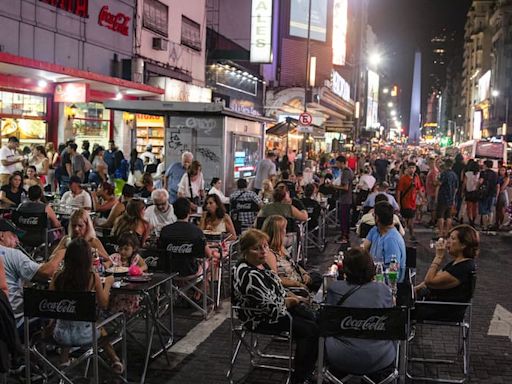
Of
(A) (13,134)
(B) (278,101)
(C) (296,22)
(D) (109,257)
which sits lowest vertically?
(D) (109,257)

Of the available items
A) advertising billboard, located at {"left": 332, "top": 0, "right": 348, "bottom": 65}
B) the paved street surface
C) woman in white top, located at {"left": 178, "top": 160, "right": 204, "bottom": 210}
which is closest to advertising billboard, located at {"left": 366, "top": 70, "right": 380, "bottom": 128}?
advertising billboard, located at {"left": 332, "top": 0, "right": 348, "bottom": 65}

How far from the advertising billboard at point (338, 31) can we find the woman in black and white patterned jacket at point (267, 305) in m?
63.7

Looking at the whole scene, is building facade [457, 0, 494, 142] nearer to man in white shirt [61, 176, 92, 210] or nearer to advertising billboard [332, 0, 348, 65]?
advertising billboard [332, 0, 348, 65]

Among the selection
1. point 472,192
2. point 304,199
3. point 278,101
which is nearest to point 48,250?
point 304,199

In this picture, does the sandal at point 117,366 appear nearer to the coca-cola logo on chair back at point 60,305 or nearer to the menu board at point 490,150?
the coca-cola logo on chair back at point 60,305

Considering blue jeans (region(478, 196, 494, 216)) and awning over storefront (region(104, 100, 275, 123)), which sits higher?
awning over storefront (region(104, 100, 275, 123))

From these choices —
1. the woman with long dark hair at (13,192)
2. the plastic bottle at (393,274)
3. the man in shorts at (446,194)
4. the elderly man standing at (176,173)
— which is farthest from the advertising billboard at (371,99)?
the plastic bottle at (393,274)

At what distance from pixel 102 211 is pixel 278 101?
30.3 meters

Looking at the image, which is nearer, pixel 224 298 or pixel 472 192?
pixel 224 298

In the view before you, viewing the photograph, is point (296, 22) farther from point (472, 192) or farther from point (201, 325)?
point (201, 325)

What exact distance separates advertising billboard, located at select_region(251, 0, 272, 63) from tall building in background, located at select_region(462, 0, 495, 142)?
62.1 metres

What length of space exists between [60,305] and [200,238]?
3044mm

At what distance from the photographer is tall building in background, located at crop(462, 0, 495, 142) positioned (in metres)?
93.2

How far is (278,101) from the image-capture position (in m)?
40.3
